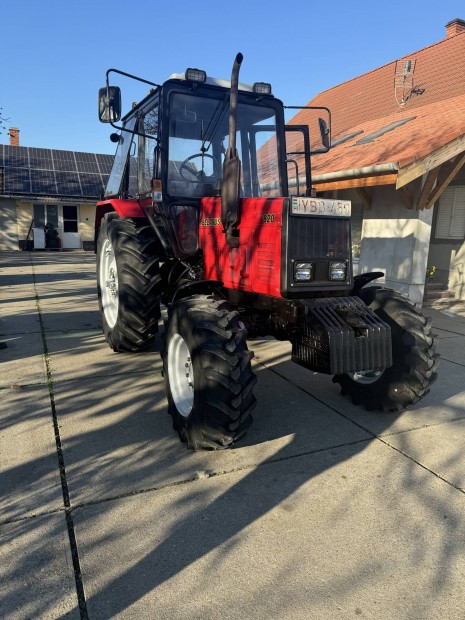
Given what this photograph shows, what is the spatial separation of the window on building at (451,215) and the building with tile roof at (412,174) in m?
0.02

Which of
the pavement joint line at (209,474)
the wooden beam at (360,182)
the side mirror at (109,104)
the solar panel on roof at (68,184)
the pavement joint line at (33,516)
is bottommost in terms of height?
the pavement joint line at (209,474)

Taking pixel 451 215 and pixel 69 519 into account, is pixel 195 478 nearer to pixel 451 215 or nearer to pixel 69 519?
pixel 69 519

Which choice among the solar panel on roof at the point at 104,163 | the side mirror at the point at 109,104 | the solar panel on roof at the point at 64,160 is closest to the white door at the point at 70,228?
the solar panel on roof at the point at 64,160

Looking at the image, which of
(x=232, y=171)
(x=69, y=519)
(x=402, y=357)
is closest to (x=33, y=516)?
(x=69, y=519)

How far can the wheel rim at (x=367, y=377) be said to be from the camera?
381 cm

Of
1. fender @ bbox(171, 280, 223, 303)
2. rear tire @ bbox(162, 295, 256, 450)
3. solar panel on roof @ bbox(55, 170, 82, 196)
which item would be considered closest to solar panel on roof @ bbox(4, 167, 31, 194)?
solar panel on roof @ bbox(55, 170, 82, 196)

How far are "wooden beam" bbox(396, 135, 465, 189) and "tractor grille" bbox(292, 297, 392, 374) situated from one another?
465 cm

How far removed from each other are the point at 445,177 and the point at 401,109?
15.4ft

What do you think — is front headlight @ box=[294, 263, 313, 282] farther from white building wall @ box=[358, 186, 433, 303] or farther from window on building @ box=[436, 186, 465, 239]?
window on building @ box=[436, 186, 465, 239]

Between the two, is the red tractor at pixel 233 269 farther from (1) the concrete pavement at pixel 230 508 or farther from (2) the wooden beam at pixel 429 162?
(2) the wooden beam at pixel 429 162

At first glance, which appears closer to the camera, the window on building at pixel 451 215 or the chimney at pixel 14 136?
the window on building at pixel 451 215

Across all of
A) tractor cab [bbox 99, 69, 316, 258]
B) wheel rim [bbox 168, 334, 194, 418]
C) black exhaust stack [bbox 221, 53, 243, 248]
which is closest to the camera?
black exhaust stack [bbox 221, 53, 243, 248]

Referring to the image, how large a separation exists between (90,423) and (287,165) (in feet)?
10.1

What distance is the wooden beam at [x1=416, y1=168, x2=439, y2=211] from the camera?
7689mm
